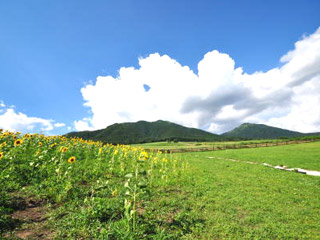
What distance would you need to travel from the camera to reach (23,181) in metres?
5.80

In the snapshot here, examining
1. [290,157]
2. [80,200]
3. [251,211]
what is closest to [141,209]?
[80,200]

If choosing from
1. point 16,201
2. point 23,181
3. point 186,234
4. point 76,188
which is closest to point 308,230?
point 186,234

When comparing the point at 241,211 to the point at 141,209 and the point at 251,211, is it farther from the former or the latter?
the point at 141,209

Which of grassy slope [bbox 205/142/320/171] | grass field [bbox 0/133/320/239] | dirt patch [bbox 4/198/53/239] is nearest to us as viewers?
dirt patch [bbox 4/198/53/239]

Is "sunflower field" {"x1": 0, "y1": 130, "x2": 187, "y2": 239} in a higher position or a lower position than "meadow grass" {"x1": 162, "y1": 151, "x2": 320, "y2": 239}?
higher

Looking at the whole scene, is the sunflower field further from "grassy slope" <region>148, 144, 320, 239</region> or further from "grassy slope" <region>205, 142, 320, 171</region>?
"grassy slope" <region>205, 142, 320, 171</region>

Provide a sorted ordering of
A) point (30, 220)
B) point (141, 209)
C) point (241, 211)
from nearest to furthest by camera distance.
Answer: point (30, 220), point (141, 209), point (241, 211)

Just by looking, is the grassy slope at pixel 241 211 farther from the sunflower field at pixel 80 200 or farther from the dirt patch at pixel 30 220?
the dirt patch at pixel 30 220

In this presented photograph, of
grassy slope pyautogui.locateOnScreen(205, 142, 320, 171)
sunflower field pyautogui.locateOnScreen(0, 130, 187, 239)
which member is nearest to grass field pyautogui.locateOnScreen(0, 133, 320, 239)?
sunflower field pyautogui.locateOnScreen(0, 130, 187, 239)

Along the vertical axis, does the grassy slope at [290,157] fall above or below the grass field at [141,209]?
below

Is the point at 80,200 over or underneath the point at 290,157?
over

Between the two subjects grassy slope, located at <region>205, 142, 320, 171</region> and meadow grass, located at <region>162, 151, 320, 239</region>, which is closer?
meadow grass, located at <region>162, 151, 320, 239</region>

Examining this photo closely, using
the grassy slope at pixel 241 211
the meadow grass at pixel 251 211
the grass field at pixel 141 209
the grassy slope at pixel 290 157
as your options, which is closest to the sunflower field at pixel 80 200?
the grass field at pixel 141 209

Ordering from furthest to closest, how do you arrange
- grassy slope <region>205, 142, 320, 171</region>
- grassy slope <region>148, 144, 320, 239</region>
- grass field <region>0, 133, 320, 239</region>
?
grassy slope <region>205, 142, 320, 171</region>
grassy slope <region>148, 144, 320, 239</region>
grass field <region>0, 133, 320, 239</region>
